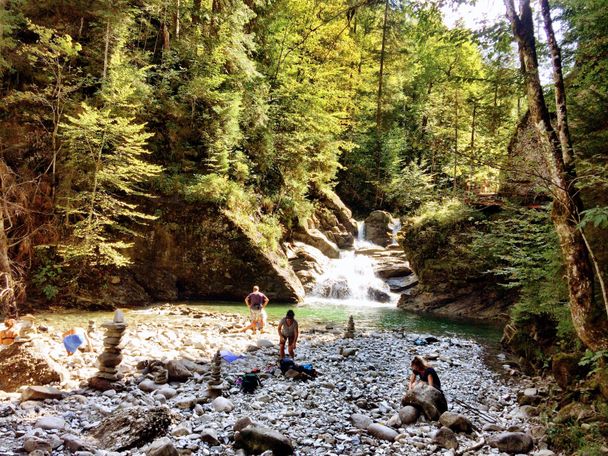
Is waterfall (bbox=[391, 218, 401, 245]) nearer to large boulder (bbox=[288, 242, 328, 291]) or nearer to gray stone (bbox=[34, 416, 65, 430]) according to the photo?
large boulder (bbox=[288, 242, 328, 291])

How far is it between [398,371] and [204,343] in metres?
5.15

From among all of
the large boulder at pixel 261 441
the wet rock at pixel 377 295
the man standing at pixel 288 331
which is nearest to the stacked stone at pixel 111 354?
A: the large boulder at pixel 261 441

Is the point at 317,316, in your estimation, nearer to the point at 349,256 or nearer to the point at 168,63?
the point at 349,256

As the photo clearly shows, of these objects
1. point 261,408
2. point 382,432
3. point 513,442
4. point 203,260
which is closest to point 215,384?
point 261,408

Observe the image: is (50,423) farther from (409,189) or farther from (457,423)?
(409,189)

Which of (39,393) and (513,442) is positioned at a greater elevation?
(39,393)

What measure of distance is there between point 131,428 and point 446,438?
4.37 m

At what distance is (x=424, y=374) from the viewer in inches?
286

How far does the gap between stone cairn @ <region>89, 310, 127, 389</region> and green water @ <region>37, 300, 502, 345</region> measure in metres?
5.90

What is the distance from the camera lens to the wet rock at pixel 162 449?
14.4 feet

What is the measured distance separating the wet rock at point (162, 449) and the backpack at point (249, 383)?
253cm

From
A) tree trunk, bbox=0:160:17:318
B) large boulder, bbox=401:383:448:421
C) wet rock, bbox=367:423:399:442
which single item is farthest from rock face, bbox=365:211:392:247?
wet rock, bbox=367:423:399:442

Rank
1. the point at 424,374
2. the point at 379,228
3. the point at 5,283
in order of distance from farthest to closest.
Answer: the point at 379,228 → the point at 5,283 → the point at 424,374

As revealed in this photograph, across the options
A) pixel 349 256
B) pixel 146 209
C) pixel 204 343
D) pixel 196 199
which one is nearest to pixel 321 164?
pixel 349 256
